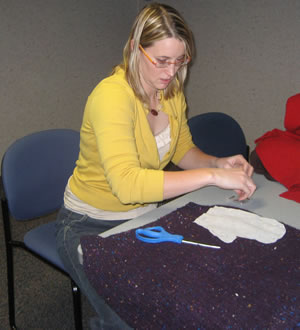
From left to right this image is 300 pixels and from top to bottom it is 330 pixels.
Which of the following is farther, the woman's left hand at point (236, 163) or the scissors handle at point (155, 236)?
the woman's left hand at point (236, 163)

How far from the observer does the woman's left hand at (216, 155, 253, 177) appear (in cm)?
110

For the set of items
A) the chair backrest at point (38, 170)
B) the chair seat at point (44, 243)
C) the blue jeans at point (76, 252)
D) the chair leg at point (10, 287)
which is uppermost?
the chair backrest at point (38, 170)

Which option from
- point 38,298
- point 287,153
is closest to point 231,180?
point 287,153

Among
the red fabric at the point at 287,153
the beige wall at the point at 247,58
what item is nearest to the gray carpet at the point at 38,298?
the red fabric at the point at 287,153

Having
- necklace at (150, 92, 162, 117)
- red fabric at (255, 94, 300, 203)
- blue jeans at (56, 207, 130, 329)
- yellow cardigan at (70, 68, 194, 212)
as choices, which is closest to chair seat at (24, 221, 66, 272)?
blue jeans at (56, 207, 130, 329)

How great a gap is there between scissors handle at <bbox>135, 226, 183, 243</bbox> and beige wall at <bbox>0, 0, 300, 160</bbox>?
6.52ft

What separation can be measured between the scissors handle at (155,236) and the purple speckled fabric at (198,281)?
0.04ft

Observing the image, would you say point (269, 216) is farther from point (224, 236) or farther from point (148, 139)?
point (148, 139)

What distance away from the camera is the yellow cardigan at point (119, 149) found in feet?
2.89

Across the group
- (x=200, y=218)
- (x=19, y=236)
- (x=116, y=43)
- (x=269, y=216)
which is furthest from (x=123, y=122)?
(x=116, y=43)

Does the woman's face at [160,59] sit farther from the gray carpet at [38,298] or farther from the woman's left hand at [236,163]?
the gray carpet at [38,298]

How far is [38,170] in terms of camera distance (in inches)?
51.1

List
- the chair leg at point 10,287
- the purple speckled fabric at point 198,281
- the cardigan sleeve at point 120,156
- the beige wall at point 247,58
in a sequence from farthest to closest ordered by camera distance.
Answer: the beige wall at point 247,58
the chair leg at point 10,287
the cardigan sleeve at point 120,156
the purple speckled fabric at point 198,281

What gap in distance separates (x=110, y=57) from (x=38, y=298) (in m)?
2.17
